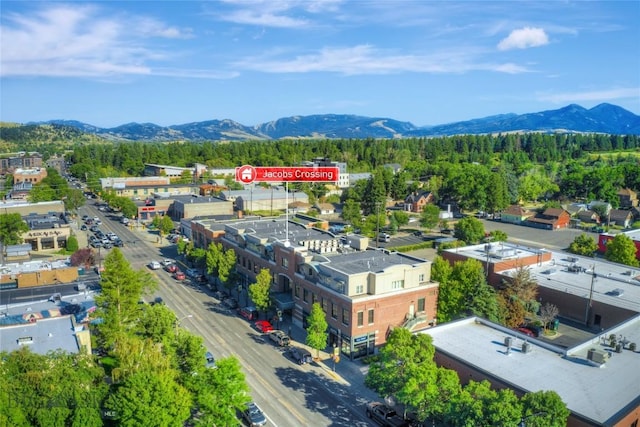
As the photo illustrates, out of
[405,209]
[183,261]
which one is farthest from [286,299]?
[405,209]

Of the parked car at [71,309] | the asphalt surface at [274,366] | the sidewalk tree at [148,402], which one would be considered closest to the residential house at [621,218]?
the asphalt surface at [274,366]

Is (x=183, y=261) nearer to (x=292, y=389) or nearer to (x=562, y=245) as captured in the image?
(x=292, y=389)

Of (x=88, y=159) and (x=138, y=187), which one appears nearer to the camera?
(x=138, y=187)

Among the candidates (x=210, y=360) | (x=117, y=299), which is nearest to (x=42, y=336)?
(x=117, y=299)

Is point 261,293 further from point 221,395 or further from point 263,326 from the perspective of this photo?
point 221,395

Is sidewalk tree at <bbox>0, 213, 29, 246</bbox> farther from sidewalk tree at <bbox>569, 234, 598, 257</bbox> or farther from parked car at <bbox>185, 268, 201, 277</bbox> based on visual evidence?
sidewalk tree at <bbox>569, 234, 598, 257</bbox>
